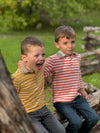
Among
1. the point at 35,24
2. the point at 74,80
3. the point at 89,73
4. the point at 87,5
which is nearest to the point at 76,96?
the point at 74,80

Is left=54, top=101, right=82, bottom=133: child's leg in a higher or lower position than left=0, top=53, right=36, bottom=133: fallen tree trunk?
lower

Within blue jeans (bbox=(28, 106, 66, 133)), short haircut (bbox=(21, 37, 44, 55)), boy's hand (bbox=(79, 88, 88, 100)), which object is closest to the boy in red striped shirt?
boy's hand (bbox=(79, 88, 88, 100))

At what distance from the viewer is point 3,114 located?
1.46 meters

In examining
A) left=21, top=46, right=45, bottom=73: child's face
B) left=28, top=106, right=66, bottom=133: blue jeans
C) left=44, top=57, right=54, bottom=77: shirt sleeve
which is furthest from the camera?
left=44, top=57, right=54, bottom=77: shirt sleeve

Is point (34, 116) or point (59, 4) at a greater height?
point (59, 4)

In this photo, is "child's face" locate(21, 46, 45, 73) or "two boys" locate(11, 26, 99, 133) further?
"two boys" locate(11, 26, 99, 133)

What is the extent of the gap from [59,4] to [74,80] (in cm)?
1263

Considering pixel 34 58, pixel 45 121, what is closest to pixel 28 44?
pixel 34 58

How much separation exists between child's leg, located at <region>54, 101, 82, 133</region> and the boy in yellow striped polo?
0.31 m

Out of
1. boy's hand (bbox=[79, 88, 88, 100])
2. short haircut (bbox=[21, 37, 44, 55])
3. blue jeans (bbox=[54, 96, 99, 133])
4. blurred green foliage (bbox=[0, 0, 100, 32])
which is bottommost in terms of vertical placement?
blue jeans (bbox=[54, 96, 99, 133])

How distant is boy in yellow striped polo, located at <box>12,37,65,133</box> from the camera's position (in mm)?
2346

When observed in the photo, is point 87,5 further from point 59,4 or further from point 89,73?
point 89,73

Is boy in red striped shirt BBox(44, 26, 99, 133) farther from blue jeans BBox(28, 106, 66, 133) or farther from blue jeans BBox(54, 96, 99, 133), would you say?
blue jeans BBox(28, 106, 66, 133)

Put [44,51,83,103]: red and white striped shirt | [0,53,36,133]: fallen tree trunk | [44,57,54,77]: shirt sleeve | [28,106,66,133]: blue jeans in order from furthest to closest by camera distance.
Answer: [44,51,83,103]: red and white striped shirt
[44,57,54,77]: shirt sleeve
[28,106,66,133]: blue jeans
[0,53,36,133]: fallen tree trunk
